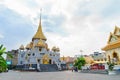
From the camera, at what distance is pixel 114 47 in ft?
120

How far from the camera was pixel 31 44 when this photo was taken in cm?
6412

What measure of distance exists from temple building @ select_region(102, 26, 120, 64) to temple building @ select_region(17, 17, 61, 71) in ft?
69.9

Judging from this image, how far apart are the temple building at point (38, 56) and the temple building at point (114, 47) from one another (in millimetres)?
21301

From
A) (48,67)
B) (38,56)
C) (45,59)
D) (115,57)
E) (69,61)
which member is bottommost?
(48,67)

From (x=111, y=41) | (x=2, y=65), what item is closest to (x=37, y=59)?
(x=111, y=41)

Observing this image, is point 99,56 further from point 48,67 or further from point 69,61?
point 48,67

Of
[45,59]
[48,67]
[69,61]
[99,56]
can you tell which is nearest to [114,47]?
[48,67]

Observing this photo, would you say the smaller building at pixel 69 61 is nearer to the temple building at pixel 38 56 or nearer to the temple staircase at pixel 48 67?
the temple building at pixel 38 56

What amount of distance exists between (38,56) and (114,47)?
28.2m

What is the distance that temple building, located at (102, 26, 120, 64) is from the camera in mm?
36119

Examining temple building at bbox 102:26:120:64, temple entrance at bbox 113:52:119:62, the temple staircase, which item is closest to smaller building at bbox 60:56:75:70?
the temple staircase

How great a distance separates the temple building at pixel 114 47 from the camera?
3612 cm

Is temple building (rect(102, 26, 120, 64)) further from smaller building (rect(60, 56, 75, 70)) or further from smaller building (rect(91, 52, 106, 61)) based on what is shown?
smaller building (rect(60, 56, 75, 70))

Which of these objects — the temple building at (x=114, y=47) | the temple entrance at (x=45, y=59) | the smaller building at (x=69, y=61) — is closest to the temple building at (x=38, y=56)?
the temple entrance at (x=45, y=59)
